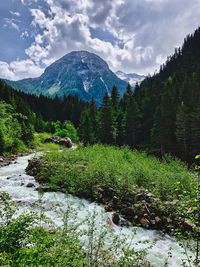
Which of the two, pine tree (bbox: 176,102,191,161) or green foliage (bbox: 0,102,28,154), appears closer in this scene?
green foliage (bbox: 0,102,28,154)

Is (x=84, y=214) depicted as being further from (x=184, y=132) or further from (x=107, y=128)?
(x=107, y=128)

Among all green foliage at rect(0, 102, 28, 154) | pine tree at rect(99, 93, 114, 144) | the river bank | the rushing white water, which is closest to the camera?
the rushing white water

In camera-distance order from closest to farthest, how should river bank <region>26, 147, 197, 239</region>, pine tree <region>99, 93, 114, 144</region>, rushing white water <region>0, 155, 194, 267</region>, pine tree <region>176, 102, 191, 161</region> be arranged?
rushing white water <region>0, 155, 194, 267</region>
river bank <region>26, 147, 197, 239</region>
pine tree <region>176, 102, 191, 161</region>
pine tree <region>99, 93, 114, 144</region>

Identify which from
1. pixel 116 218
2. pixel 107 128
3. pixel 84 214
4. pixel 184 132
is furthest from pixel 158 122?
pixel 84 214

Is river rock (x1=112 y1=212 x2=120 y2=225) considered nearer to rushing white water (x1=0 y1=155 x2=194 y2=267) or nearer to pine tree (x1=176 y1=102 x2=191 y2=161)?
rushing white water (x1=0 y1=155 x2=194 y2=267)

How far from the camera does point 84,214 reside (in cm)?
748

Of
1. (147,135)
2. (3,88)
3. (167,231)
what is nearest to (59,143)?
(3,88)

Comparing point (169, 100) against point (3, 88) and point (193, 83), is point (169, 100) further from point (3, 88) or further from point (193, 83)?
point (3, 88)

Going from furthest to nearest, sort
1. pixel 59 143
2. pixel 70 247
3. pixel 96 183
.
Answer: pixel 59 143
pixel 96 183
pixel 70 247

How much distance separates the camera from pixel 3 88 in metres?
40.4

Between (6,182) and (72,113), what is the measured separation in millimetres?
72076

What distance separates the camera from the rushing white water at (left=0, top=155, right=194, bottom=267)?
5.24 m

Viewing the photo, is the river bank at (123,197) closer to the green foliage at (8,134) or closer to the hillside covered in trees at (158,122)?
the green foliage at (8,134)

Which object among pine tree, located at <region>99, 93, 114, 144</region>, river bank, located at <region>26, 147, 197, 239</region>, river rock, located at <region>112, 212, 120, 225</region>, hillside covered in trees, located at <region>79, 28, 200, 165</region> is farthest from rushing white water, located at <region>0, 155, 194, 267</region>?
pine tree, located at <region>99, 93, 114, 144</region>
